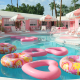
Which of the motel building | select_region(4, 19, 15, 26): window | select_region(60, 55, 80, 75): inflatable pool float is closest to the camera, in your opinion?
select_region(60, 55, 80, 75): inflatable pool float

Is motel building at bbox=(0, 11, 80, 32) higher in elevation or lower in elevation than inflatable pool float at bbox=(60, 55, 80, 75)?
higher

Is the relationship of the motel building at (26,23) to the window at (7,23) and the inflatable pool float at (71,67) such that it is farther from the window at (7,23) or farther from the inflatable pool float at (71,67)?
the inflatable pool float at (71,67)

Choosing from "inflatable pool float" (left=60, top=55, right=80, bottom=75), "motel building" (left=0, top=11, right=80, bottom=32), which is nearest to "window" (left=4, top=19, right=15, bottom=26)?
"motel building" (left=0, top=11, right=80, bottom=32)

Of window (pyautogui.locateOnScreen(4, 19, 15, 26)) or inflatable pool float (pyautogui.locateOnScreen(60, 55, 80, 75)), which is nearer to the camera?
inflatable pool float (pyautogui.locateOnScreen(60, 55, 80, 75))

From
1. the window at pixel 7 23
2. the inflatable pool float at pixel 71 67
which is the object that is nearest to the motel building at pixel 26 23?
the window at pixel 7 23

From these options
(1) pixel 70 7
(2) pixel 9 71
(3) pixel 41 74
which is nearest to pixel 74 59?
(3) pixel 41 74

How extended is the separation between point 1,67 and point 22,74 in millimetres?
1302

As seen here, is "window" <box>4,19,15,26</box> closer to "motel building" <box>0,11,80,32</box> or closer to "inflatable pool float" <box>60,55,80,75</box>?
"motel building" <box>0,11,80,32</box>

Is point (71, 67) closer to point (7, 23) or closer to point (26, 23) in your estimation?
point (7, 23)

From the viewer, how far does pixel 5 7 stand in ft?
162

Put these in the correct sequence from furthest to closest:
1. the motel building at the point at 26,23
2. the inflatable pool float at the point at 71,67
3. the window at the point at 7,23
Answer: the window at the point at 7,23 < the motel building at the point at 26,23 < the inflatable pool float at the point at 71,67

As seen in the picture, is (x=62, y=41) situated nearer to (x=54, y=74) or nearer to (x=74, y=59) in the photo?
(x=74, y=59)

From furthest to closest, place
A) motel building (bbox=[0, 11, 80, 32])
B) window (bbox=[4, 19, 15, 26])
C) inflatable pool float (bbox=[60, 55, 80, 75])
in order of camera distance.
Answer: window (bbox=[4, 19, 15, 26]) < motel building (bbox=[0, 11, 80, 32]) < inflatable pool float (bbox=[60, 55, 80, 75])

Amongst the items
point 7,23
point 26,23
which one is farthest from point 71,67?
point 26,23
